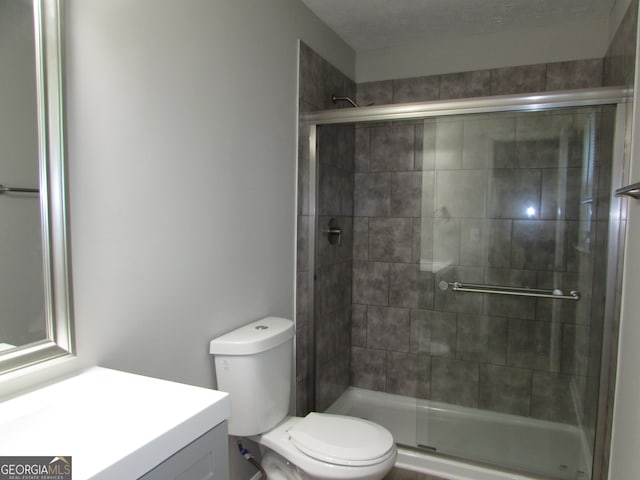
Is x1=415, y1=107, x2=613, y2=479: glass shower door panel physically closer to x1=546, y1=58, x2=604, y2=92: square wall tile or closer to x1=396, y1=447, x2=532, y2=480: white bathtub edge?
x1=396, y1=447, x2=532, y2=480: white bathtub edge

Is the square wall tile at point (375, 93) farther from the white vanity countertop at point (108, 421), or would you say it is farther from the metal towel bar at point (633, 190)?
the white vanity countertop at point (108, 421)

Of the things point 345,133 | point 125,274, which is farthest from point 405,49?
point 125,274

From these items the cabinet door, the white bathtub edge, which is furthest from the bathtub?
the cabinet door

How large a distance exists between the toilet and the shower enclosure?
728mm

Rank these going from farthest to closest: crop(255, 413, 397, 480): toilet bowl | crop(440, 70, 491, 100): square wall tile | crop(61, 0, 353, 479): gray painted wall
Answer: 1. crop(440, 70, 491, 100): square wall tile
2. crop(255, 413, 397, 480): toilet bowl
3. crop(61, 0, 353, 479): gray painted wall

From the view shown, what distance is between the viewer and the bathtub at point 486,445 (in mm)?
2133

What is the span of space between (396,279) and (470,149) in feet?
3.58

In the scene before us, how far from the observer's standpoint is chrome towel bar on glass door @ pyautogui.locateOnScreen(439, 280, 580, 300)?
7.18 feet

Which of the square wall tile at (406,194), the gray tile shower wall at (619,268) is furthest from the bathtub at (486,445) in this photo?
the square wall tile at (406,194)

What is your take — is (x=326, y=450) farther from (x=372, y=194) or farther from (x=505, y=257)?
(x=372, y=194)

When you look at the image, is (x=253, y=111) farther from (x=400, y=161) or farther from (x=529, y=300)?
(x=529, y=300)

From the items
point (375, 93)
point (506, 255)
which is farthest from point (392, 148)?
point (506, 255)

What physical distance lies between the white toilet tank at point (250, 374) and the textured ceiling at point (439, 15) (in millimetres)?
1805

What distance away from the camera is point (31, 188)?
3.54 ft
